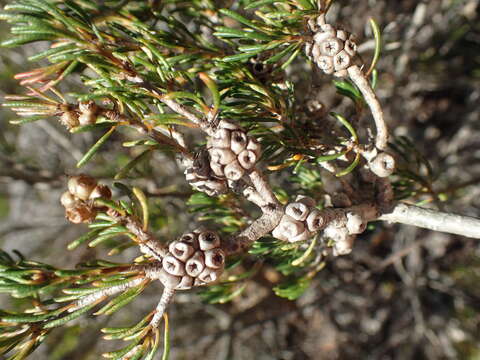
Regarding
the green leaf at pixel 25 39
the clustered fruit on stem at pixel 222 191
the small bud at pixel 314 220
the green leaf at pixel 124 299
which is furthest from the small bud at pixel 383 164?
the green leaf at pixel 25 39

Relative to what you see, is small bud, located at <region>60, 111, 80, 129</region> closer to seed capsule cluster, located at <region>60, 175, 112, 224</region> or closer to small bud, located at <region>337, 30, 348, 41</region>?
seed capsule cluster, located at <region>60, 175, 112, 224</region>

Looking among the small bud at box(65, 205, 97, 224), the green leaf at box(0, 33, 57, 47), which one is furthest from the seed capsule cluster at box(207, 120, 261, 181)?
the green leaf at box(0, 33, 57, 47)

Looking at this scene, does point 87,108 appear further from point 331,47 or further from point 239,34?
point 331,47

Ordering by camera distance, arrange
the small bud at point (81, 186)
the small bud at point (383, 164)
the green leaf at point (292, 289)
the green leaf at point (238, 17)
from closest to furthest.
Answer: the small bud at point (81, 186) → the green leaf at point (238, 17) → the small bud at point (383, 164) → the green leaf at point (292, 289)

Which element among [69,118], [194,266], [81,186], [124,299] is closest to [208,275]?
[194,266]

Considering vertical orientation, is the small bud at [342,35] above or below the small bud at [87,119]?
above

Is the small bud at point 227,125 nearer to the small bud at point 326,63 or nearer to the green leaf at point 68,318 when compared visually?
the small bud at point 326,63
